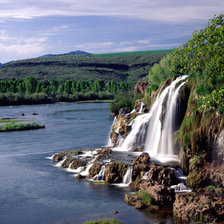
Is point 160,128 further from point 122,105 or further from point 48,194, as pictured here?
point 122,105

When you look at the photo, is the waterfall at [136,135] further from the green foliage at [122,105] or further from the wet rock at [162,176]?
the green foliage at [122,105]

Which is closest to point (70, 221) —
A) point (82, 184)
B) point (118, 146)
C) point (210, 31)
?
point (82, 184)

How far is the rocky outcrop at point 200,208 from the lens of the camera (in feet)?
78.8

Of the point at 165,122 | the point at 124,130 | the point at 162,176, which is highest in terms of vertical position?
the point at 165,122

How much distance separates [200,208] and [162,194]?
11.3 feet

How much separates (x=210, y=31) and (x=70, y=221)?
17.6 m

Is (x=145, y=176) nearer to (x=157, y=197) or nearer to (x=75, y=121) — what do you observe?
(x=157, y=197)

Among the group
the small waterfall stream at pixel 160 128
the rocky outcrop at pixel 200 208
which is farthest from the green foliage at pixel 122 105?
the rocky outcrop at pixel 200 208

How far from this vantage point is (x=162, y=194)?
89.0 feet

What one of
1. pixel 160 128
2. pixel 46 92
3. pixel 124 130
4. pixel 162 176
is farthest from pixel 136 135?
pixel 46 92

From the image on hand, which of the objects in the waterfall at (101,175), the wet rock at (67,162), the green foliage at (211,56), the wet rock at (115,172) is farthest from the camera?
the wet rock at (67,162)

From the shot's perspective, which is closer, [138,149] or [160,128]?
[160,128]

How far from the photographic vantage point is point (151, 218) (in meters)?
24.7

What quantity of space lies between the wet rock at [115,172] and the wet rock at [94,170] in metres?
0.92
